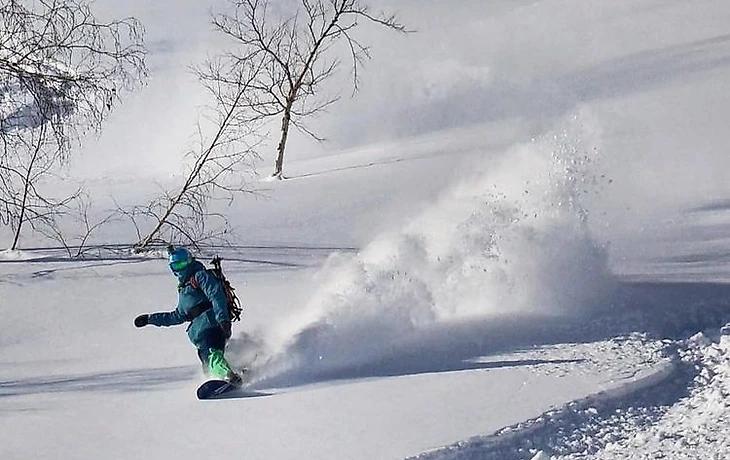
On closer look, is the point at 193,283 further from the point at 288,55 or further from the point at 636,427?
the point at 288,55

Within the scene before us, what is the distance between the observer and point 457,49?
26.5 m

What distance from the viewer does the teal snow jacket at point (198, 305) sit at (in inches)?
308

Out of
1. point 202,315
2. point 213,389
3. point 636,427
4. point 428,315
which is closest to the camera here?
point 636,427

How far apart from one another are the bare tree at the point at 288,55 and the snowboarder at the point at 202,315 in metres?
7.46

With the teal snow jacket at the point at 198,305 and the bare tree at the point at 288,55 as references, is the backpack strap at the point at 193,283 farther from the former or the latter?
the bare tree at the point at 288,55

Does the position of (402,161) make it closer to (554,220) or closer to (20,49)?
(554,220)

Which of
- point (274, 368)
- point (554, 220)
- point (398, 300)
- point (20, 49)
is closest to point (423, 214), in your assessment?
point (554, 220)

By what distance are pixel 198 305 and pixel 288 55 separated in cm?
1069

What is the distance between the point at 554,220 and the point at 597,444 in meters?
4.05

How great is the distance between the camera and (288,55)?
17906mm

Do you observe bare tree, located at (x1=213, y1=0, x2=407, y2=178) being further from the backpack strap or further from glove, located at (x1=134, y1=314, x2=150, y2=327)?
glove, located at (x1=134, y1=314, x2=150, y2=327)

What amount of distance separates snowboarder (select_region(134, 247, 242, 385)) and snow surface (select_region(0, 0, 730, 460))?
1.05ft

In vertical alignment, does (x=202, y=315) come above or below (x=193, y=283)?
below

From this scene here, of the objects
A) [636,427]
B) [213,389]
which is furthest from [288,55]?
[636,427]
